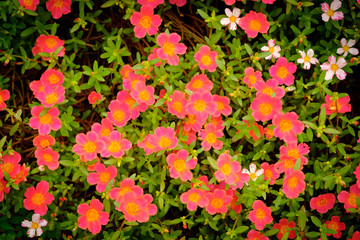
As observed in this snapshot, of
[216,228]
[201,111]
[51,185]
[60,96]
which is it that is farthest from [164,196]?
[60,96]

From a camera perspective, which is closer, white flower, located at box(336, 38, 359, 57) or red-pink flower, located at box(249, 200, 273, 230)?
red-pink flower, located at box(249, 200, 273, 230)

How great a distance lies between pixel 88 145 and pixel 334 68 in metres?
1.51

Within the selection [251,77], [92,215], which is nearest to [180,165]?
[92,215]

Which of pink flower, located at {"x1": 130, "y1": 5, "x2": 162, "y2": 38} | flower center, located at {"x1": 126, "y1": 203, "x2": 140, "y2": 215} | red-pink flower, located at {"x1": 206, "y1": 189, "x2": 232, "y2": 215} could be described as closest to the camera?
flower center, located at {"x1": 126, "y1": 203, "x2": 140, "y2": 215}

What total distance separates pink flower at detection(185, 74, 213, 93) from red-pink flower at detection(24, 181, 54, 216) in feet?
3.17

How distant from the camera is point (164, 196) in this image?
1.94m

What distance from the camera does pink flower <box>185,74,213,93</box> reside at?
77.5 inches

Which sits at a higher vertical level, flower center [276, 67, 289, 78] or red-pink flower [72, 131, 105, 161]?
flower center [276, 67, 289, 78]

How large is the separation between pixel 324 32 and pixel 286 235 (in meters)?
1.27

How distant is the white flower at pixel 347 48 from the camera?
6.97 feet

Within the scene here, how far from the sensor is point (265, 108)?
6.23 ft

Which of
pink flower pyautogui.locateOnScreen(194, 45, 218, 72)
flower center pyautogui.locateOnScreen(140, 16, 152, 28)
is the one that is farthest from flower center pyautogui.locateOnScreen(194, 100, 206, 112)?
flower center pyautogui.locateOnScreen(140, 16, 152, 28)

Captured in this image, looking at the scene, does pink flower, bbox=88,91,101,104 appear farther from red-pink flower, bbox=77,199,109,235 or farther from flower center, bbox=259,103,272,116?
flower center, bbox=259,103,272,116

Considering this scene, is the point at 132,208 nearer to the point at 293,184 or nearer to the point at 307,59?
the point at 293,184
